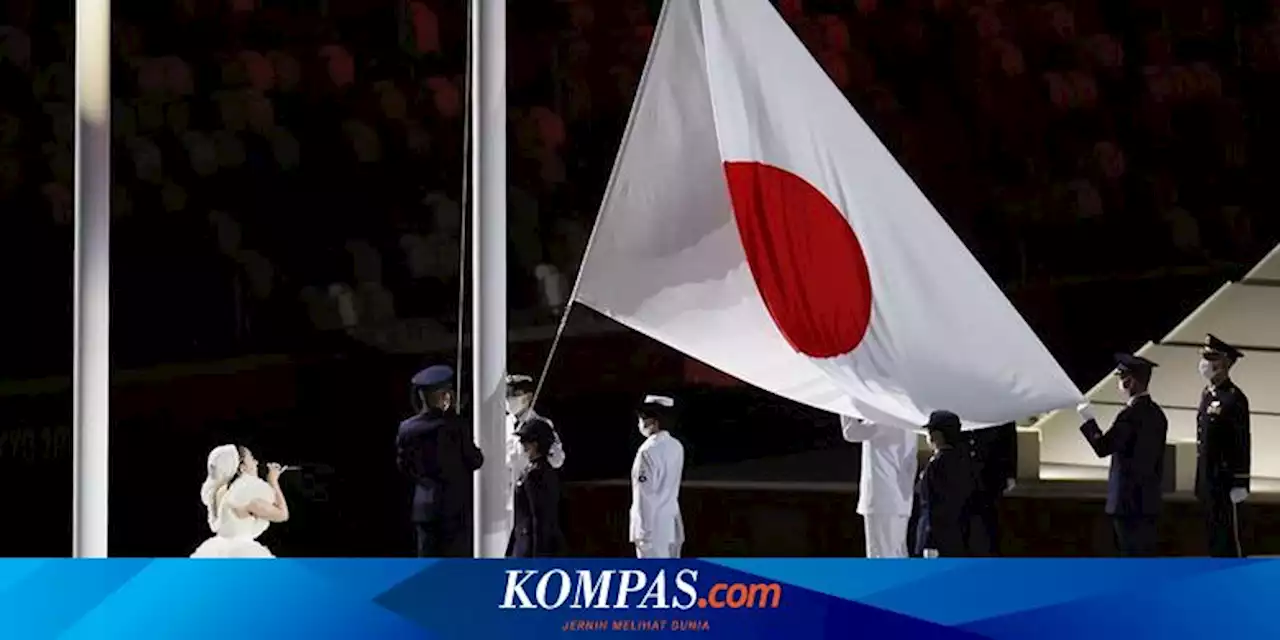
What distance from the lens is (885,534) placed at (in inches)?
374

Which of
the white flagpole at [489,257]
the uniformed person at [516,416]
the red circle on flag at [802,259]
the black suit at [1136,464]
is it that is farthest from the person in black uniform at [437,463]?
the black suit at [1136,464]

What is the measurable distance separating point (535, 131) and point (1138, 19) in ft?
17.5

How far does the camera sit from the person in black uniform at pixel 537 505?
8.80 metres

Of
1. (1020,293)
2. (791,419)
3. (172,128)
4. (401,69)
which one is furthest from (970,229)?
(172,128)

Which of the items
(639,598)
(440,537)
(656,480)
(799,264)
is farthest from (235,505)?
(656,480)

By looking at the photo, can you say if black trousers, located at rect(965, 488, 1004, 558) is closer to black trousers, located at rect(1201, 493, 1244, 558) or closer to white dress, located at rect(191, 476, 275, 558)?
black trousers, located at rect(1201, 493, 1244, 558)

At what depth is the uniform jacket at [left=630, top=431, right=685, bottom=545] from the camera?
30.1ft

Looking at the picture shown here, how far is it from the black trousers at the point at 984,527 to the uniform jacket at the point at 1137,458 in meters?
0.50

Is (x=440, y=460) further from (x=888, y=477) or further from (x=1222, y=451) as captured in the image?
(x=1222, y=451)

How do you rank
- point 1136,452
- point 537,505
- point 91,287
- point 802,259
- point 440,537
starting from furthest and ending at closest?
point 1136,452 → point 537,505 → point 440,537 → point 802,259 → point 91,287

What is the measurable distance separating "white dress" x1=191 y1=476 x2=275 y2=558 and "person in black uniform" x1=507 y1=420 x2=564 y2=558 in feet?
6.59

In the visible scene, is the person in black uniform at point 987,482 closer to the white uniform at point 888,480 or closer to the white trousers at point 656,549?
the white uniform at point 888,480

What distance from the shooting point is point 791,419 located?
12625 millimetres

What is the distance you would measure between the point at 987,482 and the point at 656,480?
124 centimetres
